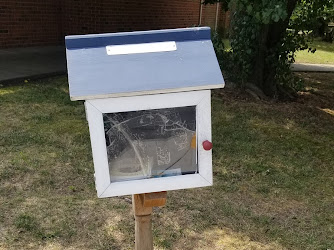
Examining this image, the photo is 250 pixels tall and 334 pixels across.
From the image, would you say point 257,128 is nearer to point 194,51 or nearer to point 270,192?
point 270,192

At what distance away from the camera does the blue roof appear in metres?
1.58

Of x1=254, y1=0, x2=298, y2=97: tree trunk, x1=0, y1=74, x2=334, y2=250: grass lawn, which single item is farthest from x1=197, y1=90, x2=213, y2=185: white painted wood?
→ x1=254, y1=0, x2=298, y2=97: tree trunk

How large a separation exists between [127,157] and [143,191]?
167 millimetres

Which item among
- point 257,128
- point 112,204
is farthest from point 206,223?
point 257,128

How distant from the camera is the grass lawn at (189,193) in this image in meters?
2.86

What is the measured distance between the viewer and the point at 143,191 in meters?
1.70

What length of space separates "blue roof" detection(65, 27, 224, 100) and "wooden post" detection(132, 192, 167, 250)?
0.54m

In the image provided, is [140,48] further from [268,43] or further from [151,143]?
[268,43]

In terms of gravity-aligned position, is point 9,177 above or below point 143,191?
below

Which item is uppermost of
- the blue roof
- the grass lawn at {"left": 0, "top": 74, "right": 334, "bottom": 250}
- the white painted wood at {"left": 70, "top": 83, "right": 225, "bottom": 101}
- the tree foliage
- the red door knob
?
the blue roof

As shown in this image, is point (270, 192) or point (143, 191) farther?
point (270, 192)

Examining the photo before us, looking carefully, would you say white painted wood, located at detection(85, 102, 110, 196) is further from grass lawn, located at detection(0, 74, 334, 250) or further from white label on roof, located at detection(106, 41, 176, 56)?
grass lawn, located at detection(0, 74, 334, 250)

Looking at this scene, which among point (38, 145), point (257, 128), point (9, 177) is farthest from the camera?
point (257, 128)

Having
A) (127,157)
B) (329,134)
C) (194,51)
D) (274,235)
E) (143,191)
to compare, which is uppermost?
(194,51)
